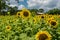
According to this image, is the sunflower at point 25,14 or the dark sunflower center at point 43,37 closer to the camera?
the dark sunflower center at point 43,37

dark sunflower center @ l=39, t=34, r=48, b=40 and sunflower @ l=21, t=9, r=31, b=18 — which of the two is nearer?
dark sunflower center @ l=39, t=34, r=48, b=40

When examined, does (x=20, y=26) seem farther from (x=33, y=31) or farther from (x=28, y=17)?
(x=33, y=31)

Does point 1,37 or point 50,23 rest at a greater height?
point 50,23

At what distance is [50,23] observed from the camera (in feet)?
10.5

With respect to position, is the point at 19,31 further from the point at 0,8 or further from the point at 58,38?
the point at 0,8

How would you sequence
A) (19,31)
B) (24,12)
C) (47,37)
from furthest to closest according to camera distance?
(24,12) → (19,31) → (47,37)

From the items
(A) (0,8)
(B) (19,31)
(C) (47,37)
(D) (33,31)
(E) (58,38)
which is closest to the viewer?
(C) (47,37)

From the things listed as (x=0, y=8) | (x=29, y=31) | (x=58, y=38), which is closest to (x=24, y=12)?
(x=29, y=31)

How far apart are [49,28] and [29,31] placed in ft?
0.99

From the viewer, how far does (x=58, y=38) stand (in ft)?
9.92

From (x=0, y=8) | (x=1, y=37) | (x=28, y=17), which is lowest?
(x=0, y=8)

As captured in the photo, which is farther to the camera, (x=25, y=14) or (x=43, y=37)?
(x=25, y=14)

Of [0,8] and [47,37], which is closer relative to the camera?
[47,37]

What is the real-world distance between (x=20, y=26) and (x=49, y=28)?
3.03 feet
